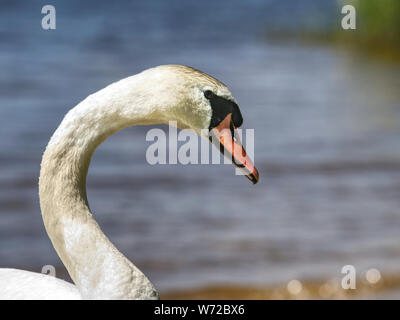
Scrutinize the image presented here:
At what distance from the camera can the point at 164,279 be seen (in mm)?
5020

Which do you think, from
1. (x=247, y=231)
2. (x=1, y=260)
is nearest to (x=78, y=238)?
(x=1, y=260)

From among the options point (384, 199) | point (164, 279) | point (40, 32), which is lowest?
point (164, 279)

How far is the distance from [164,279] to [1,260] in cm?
121

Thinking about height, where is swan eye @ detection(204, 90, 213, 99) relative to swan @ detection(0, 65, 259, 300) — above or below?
above

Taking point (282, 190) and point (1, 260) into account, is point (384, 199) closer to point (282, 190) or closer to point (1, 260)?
point (282, 190)

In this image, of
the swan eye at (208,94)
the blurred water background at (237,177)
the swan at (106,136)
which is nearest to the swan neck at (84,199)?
the swan at (106,136)

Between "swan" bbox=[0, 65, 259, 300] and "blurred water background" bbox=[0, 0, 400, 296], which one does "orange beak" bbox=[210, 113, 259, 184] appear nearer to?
"swan" bbox=[0, 65, 259, 300]

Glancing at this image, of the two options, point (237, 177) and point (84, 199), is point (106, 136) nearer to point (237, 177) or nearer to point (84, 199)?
point (84, 199)

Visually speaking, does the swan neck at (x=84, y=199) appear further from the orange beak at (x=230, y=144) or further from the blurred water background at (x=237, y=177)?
the blurred water background at (x=237, y=177)

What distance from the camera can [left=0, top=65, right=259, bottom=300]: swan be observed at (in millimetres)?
2268

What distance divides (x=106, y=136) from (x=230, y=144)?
0.41 metres

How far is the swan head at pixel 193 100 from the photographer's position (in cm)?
229

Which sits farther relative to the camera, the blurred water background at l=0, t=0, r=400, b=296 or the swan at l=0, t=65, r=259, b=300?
the blurred water background at l=0, t=0, r=400, b=296

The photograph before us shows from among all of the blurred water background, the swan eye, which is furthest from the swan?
the blurred water background
